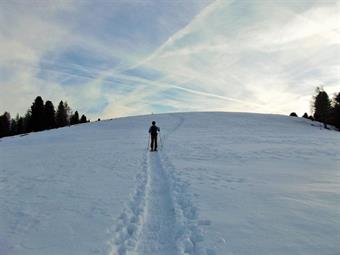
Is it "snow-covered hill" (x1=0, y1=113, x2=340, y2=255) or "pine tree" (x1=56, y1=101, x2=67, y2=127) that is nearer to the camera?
"snow-covered hill" (x1=0, y1=113, x2=340, y2=255)

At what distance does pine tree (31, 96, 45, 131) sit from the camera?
7338 cm

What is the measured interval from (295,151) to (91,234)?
61.9 feet

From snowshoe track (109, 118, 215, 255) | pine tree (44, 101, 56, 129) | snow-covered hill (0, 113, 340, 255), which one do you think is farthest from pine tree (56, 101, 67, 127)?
snowshoe track (109, 118, 215, 255)

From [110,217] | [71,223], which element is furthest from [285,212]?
[71,223]

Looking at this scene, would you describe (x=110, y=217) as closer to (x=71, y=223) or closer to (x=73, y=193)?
(x=71, y=223)

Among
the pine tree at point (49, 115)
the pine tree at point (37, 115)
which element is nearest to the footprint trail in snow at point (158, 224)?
the pine tree at point (37, 115)

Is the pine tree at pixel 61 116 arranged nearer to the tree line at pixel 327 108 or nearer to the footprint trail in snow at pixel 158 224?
the tree line at pixel 327 108

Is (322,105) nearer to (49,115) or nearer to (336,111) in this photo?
(336,111)

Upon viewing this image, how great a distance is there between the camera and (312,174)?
42.3 feet

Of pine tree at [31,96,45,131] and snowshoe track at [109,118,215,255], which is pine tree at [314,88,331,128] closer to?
snowshoe track at [109,118,215,255]

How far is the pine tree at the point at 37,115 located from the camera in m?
73.4

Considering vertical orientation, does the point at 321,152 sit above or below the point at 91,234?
above

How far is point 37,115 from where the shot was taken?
2904 inches

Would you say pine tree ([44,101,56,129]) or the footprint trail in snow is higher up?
pine tree ([44,101,56,129])
